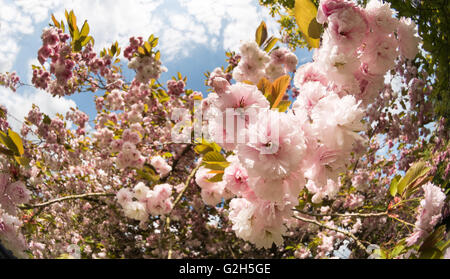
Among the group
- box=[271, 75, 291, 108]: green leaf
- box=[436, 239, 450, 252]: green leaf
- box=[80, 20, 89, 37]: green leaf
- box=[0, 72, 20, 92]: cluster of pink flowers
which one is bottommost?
box=[436, 239, 450, 252]: green leaf

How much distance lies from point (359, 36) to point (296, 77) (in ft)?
0.82

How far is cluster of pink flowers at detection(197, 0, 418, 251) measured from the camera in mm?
644

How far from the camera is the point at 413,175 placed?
1.03 meters

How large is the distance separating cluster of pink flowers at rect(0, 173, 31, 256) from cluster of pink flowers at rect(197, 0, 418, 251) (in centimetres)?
79

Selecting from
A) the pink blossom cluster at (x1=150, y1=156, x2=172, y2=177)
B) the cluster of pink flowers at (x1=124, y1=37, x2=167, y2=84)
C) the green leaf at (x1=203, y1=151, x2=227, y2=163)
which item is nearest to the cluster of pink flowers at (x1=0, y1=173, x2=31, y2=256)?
the green leaf at (x1=203, y1=151, x2=227, y2=163)

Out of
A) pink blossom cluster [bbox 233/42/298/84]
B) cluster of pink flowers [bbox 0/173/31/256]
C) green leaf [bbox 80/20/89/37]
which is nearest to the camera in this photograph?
cluster of pink flowers [bbox 0/173/31/256]

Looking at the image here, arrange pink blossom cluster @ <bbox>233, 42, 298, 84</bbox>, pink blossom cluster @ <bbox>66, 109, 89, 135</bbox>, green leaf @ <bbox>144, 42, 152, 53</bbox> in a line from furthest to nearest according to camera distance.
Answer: pink blossom cluster @ <bbox>66, 109, 89, 135</bbox> < green leaf @ <bbox>144, 42, 152, 53</bbox> < pink blossom cluster @ <bbox>233, 42, 298, 84</bbox>

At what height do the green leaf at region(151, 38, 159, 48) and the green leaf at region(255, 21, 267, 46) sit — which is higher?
the green leaf at region(151, 38, 159, 48)

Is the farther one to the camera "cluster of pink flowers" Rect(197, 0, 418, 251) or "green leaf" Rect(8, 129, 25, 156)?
"green leaf" Rect(8, 129, 25, 156)

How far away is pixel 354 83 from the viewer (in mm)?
823

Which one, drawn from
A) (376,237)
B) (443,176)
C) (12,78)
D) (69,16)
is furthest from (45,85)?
(376,237)

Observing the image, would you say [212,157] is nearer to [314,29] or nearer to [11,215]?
[314,29]

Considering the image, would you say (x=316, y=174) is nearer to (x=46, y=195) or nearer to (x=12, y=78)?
(x=46, y=195)

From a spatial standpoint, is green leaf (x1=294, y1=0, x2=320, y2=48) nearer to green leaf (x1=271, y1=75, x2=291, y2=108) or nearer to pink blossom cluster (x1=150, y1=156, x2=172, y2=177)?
green leaf (x1=271, y1=75, x2=291, y2=108)
